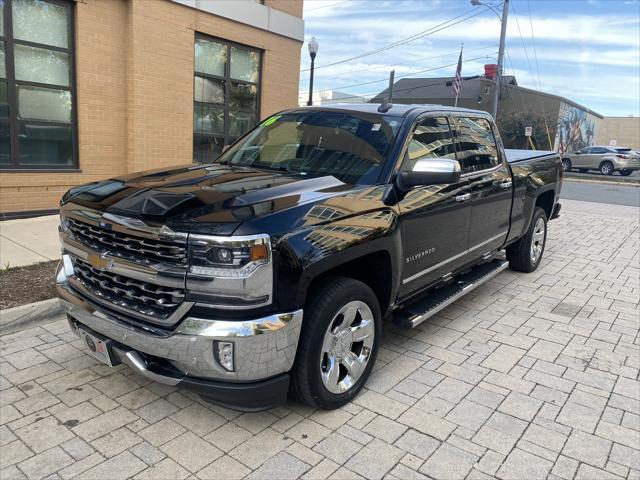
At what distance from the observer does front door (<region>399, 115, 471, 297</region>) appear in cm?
384

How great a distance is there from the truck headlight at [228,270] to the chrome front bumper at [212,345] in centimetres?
12

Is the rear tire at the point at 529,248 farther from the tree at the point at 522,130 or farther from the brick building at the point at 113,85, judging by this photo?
the tree at the point at 522,130

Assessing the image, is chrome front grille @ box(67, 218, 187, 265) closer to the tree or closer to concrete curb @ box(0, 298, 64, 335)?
concrete curb @ box(0, 298, 64, 335)

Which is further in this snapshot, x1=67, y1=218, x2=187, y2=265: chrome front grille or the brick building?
the brick building

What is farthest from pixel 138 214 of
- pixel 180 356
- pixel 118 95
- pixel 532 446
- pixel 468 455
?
pixel 118 95

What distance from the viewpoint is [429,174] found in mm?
3586

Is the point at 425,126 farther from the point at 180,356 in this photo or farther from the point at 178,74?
the point at 178,74

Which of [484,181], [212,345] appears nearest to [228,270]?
[212,345]

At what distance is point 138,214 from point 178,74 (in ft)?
25.3

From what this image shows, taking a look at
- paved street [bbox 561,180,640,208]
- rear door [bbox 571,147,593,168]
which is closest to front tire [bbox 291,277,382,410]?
paved street [bbox 561,180,640,208]

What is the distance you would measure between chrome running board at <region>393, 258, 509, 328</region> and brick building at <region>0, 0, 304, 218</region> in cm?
652

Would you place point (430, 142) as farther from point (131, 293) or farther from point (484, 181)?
point (131, 293)

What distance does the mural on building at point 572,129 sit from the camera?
44469 mm

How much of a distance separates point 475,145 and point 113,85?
6.65 metres
